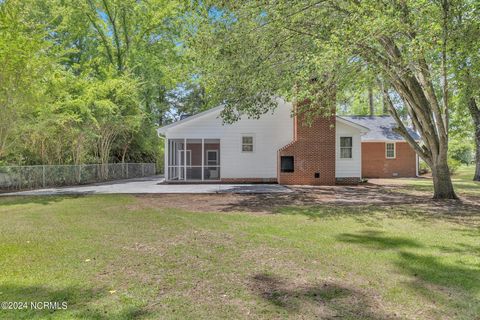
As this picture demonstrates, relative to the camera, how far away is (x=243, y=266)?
184 inches

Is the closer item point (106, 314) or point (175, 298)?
Result: point (106, 314)

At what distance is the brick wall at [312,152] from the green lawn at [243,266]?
961 cm

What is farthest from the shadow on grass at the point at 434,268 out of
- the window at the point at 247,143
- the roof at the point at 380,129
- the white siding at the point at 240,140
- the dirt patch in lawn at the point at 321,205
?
the roof at the point at 380,129

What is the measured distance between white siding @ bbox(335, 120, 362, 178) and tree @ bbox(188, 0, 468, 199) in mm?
6154

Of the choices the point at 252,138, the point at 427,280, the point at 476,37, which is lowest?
the point at 427,280

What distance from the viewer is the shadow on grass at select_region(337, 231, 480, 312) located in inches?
147

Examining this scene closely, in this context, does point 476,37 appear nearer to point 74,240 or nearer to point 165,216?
point 165,216

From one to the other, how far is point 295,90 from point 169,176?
10.1 meters

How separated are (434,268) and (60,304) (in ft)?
15.3

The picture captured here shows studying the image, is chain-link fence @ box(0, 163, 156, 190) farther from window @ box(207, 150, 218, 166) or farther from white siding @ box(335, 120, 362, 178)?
white siding @ box(335, 120, 362, 178)

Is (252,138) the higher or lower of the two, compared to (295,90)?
lower

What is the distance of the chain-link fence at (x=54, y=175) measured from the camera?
15.7 m

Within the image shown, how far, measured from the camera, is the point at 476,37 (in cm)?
740

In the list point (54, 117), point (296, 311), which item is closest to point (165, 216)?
point (296, 311)
